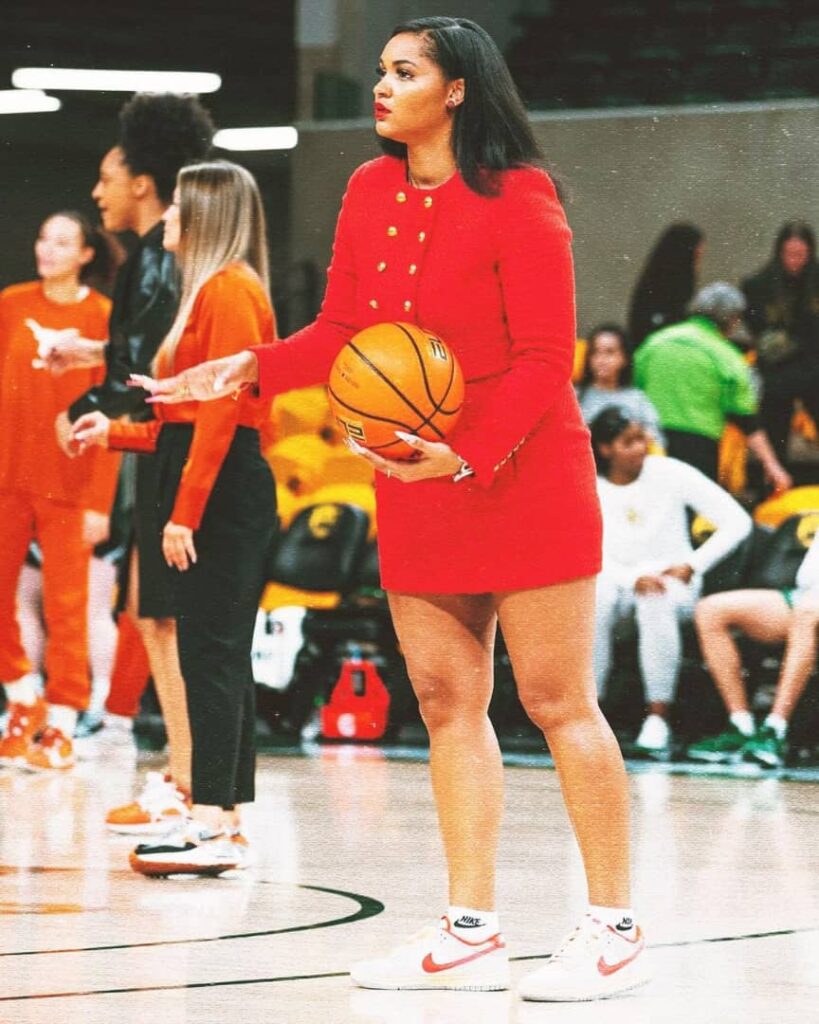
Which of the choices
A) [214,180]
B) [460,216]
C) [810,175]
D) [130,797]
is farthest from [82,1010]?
[810,175]

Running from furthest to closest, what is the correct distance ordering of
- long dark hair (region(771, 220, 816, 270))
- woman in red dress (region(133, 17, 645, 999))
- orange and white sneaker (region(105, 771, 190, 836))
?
1. long dark hair (region(771, 220, 816, 270))
2. orange and white sneaker (region(105, 771, 190, 836))
3. woman in red dress (region(133, 17, 645, 999))

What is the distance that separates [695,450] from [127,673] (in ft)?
7.36

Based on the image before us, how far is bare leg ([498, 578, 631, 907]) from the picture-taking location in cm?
331

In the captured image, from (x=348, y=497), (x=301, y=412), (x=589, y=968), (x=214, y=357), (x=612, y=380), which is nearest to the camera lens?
(x=589, y=968)

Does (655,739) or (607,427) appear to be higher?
(607,427)

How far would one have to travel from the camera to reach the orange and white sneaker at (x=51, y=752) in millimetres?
6652

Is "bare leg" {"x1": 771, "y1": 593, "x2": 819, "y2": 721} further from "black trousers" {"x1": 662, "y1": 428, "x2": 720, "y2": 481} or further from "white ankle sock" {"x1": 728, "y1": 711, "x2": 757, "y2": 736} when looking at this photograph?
"black trousers" {"x1": 662, "y1": 428, "x2": 720, "y2": 481}

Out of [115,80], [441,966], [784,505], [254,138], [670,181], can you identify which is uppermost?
[115,80]

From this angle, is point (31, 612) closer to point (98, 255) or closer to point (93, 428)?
point (98, 255)

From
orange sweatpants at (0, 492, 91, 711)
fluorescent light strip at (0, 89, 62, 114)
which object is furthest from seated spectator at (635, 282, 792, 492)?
fluorescent light strip at (0, 89, 62, 114)

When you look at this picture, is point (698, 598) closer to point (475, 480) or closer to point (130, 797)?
point (130, 797)

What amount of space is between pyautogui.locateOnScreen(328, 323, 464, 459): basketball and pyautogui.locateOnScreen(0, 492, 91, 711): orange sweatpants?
3886 mm

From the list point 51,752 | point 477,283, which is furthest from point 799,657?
point 477,283

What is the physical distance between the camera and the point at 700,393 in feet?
25.7
